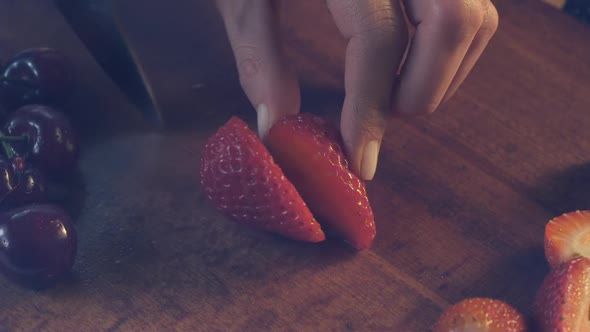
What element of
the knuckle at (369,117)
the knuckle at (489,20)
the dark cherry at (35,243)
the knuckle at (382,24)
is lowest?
→ the dark cherry at (35,243)

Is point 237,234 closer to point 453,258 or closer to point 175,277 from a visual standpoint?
point 175,277

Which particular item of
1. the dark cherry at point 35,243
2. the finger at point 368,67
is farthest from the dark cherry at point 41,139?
the finger at point 368,67

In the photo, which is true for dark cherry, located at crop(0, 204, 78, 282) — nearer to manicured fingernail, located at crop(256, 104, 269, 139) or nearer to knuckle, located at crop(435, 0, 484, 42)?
manicured fingernail, located at crop(256, 104, 269, 139)

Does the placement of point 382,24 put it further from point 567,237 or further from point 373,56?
point 567,237

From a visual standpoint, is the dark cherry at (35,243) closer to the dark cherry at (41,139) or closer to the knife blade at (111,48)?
the dark cherry at (41,139)

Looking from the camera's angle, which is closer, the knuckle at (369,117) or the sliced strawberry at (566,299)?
the sliced strawberry at (566,299)

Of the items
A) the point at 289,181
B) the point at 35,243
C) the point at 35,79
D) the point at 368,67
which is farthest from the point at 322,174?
the point at 35,79
